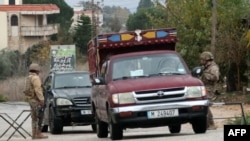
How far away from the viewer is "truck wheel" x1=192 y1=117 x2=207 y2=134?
59.5 feet

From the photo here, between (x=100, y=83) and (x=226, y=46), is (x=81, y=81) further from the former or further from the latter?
(x=226, y=46)

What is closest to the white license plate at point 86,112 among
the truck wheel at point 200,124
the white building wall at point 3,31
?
the truck wheel at point 200,124

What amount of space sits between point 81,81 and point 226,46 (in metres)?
18.6

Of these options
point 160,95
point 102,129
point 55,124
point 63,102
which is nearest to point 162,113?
point 160,95

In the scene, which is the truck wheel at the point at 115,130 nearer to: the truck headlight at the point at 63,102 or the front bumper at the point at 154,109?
the front bumper at the point at 154,109

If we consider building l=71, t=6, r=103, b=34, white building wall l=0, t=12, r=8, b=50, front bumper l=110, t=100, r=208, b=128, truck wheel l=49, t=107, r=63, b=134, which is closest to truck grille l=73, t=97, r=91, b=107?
truck wheel l=49, t=107, r=63, b=134

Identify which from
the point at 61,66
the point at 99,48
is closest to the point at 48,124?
the point at 99,48

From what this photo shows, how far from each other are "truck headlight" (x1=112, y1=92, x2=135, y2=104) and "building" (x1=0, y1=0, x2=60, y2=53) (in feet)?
236

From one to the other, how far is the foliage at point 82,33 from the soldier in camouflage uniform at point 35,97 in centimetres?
6856

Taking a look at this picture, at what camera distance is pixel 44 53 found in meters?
80.1

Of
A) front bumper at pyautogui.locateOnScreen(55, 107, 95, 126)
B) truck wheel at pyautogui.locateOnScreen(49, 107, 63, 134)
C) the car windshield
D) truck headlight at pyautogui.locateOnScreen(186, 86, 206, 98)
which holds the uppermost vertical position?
truck headlight at pyautogui.locateOnScreen(186, 86, 206, 98)

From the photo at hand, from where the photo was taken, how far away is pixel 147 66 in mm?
18719

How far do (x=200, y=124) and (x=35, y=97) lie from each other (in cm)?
480

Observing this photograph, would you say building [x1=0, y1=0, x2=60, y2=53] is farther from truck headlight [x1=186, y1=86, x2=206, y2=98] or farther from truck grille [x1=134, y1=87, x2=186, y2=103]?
truck grille [x1=134, y1=87, x2=186, y2=103]
